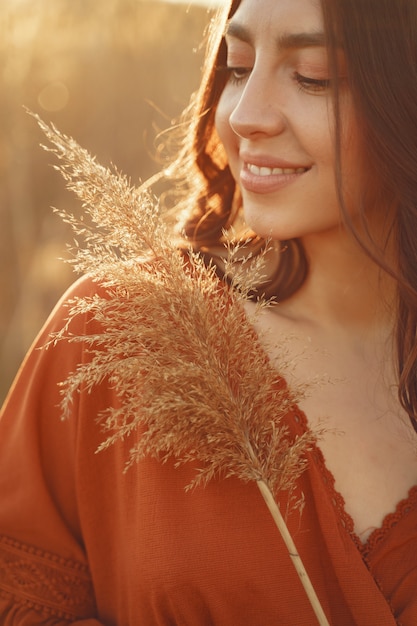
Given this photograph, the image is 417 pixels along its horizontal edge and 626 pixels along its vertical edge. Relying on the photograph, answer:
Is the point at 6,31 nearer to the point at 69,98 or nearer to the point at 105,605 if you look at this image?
the point at 69,98

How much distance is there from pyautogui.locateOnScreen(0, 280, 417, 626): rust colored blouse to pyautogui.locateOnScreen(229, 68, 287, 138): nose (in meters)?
0.46

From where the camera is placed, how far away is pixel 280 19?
1447 mm

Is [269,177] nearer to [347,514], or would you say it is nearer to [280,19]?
[280,19]

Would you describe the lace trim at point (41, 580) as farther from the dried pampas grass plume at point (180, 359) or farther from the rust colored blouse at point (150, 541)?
the dried pampas grass plume at point (180, 359)

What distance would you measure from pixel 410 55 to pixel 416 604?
1002mm

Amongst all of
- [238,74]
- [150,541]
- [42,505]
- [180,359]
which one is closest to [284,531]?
[180,359]

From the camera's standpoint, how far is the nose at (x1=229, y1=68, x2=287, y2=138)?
1.47 meters

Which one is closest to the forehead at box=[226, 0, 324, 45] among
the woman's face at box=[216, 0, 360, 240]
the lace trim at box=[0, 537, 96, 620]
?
the woman's face at box=[216, 0, 360, 240]

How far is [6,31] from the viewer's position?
3939 mm

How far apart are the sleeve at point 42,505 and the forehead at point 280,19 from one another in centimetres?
59

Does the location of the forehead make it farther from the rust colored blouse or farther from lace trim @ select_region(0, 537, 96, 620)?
lace trim @ select_region(0, 537, 96, 620)

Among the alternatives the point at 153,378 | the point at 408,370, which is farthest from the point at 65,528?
the point at 408,370

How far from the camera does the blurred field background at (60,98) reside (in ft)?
14.2

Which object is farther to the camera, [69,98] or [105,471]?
[69,98]
